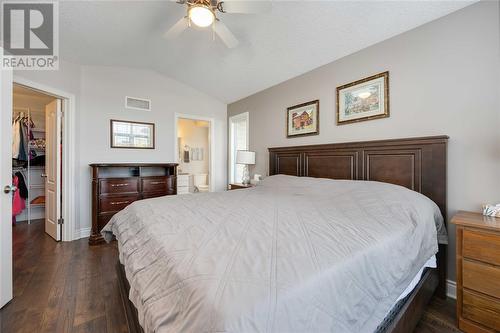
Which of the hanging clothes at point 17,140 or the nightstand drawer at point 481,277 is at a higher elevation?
the hanging clothes at point 17,140

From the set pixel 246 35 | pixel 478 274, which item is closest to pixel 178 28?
pixel 246 35

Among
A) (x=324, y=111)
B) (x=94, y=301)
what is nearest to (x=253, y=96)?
(x=324, y=111)

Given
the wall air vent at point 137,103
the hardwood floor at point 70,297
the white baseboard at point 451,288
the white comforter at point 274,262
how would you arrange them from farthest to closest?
1. the wall air vent at point 137,103
2. the white baseboard at point 451,288
3. the hardwood floor at point 70,297
4. the white comforter at point 274,262

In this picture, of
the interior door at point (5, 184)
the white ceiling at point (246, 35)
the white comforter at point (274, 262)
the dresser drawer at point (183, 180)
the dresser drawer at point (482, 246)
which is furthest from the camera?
the dresser drawer at point (183, 180)

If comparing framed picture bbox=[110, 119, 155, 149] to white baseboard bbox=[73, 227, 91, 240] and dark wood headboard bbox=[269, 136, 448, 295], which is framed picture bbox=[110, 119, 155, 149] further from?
dark wood headboard bbox=[269, 136, 448, 295]

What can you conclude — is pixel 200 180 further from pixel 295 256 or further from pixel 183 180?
pixel 295 256

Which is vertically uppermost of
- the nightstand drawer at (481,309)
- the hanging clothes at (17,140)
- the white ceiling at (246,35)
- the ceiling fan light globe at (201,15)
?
the white ceiling at (246,35)

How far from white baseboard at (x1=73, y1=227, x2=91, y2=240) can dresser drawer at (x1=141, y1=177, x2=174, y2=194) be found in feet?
3.42

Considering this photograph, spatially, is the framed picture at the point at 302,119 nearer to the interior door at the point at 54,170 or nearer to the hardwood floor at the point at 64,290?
the hardwood floor at the point at 64,290

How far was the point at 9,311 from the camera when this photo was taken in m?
1.70

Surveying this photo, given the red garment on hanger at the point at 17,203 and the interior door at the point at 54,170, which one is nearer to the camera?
the interior door at the point at 54,170

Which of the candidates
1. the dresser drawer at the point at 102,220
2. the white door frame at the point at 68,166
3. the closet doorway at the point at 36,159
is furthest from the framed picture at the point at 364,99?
the closet doorway at the point at 36,159

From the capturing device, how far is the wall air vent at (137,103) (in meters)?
3.85

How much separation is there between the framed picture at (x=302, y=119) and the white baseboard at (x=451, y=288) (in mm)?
2042
